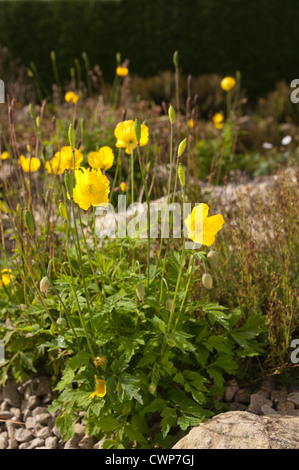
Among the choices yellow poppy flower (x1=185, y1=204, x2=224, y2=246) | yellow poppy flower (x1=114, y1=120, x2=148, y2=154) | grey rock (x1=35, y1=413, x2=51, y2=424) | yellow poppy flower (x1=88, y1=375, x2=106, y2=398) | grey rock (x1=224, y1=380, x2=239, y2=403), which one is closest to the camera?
yellow poppy flower (x1=185, y1=204, x2=224, y2=246)

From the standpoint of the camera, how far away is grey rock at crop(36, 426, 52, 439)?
86.7 inches

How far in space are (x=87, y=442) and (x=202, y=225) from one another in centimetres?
114

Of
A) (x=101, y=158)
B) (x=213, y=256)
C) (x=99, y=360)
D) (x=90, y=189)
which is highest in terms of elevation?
(x=101, y=158)

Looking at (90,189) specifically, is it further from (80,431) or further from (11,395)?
(11,395)

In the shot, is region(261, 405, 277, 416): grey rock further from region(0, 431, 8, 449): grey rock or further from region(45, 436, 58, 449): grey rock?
region(0, 431, 8, 449): grey rock

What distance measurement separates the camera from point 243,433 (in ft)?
5.35

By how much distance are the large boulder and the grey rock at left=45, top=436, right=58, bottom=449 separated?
0.67 metres

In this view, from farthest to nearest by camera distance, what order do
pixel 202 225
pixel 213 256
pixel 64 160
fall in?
pixel 64 160 < pixel 213 256 < pixel 202 225

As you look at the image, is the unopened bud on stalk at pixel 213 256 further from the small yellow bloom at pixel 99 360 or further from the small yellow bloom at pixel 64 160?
the small yellow bloom at pixel 64 160

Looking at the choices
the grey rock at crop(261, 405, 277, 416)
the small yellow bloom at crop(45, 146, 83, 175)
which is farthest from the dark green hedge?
the grey rock at crop(261, 405, 277, 416)

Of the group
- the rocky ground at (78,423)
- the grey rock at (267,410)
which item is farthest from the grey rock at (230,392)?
the grey rock at (267,410)

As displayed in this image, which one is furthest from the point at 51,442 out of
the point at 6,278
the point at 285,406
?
the point at 285,406

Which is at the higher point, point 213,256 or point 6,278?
point 213,256

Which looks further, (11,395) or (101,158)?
(11,395)
